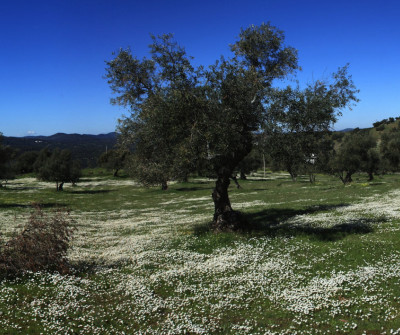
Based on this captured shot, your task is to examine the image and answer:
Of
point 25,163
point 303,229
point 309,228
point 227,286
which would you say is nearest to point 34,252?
point 227,286

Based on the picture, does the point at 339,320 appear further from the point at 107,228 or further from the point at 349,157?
the point at 349,157

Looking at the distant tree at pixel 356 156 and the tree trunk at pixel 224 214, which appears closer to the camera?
the tree trunk at pixel 224 214

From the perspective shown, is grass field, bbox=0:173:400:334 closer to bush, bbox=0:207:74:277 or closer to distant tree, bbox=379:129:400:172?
bush, bbox=0:207:74:277

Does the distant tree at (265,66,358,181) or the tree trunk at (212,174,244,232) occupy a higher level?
the distant tree at (265,66,358,181)

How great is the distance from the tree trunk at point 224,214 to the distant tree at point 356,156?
50153 millimetres

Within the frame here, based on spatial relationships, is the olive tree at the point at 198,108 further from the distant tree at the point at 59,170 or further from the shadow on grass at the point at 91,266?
the distant tree at the point at 59,170

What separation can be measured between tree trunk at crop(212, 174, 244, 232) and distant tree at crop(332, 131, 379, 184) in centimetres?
5015

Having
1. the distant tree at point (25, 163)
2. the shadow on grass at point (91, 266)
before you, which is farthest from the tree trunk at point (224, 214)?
the distant tree at point (25, 163)

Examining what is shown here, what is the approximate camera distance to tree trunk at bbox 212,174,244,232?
22938 millimetres

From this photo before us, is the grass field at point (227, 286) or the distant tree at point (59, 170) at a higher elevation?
the distant tree at point (59, 170)

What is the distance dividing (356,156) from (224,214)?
53884mm

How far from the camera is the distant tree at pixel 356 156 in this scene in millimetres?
67062

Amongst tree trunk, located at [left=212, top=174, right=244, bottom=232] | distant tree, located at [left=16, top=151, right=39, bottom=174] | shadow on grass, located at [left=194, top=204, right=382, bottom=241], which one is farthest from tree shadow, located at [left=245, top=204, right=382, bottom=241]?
distant tree, located at [left=16, top=151, right=39, bottom=174]

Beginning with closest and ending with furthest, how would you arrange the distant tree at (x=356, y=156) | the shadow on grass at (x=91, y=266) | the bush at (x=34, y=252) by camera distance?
the bush at (x=34, y=252) < the shadow on grass at (x=91, y=266) < the distant tree at (x=356, y=156)
